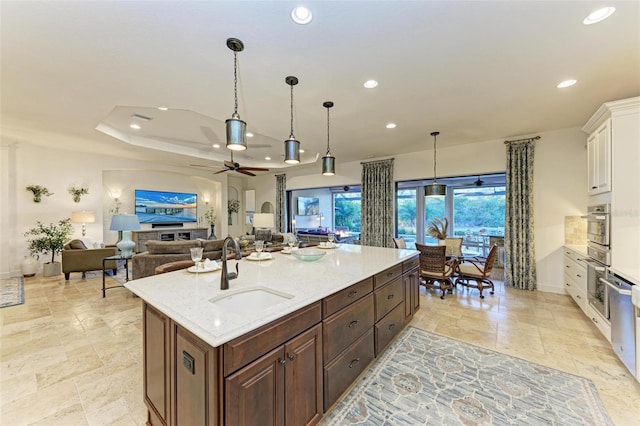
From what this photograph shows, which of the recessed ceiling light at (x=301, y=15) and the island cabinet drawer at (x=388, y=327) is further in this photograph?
the island cabinet drawer at (x=388, y=327)

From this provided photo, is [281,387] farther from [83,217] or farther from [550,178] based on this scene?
[83,217]

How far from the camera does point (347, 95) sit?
3.10 metres

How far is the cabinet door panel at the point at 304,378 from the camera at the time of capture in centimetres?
141

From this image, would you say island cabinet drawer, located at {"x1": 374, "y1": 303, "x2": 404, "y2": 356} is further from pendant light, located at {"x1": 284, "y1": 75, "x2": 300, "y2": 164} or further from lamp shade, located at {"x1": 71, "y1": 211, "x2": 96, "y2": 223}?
lamp shade, located at {"x1": 71, "y1": 211, "x2": 96, "y2": 223}

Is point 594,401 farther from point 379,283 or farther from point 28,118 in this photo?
point 28,118

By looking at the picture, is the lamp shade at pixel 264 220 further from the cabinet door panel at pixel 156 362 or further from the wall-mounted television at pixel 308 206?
the cabinet door panel at pixel 156 362

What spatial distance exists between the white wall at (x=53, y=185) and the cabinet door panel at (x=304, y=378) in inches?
296

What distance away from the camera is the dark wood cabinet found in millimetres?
1150

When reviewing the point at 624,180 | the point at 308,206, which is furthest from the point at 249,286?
the point at 308,206

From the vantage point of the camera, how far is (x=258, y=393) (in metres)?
1.23

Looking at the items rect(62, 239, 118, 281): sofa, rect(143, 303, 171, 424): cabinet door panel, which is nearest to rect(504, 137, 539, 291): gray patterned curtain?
rect(143, 303, 171, 424): cabinet door panel

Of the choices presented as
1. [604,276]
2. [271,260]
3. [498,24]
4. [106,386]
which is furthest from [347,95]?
[106,386]

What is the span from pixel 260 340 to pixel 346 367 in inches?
40.1

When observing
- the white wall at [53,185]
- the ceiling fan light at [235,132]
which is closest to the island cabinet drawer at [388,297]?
the ceiling fan light at [235,132]
